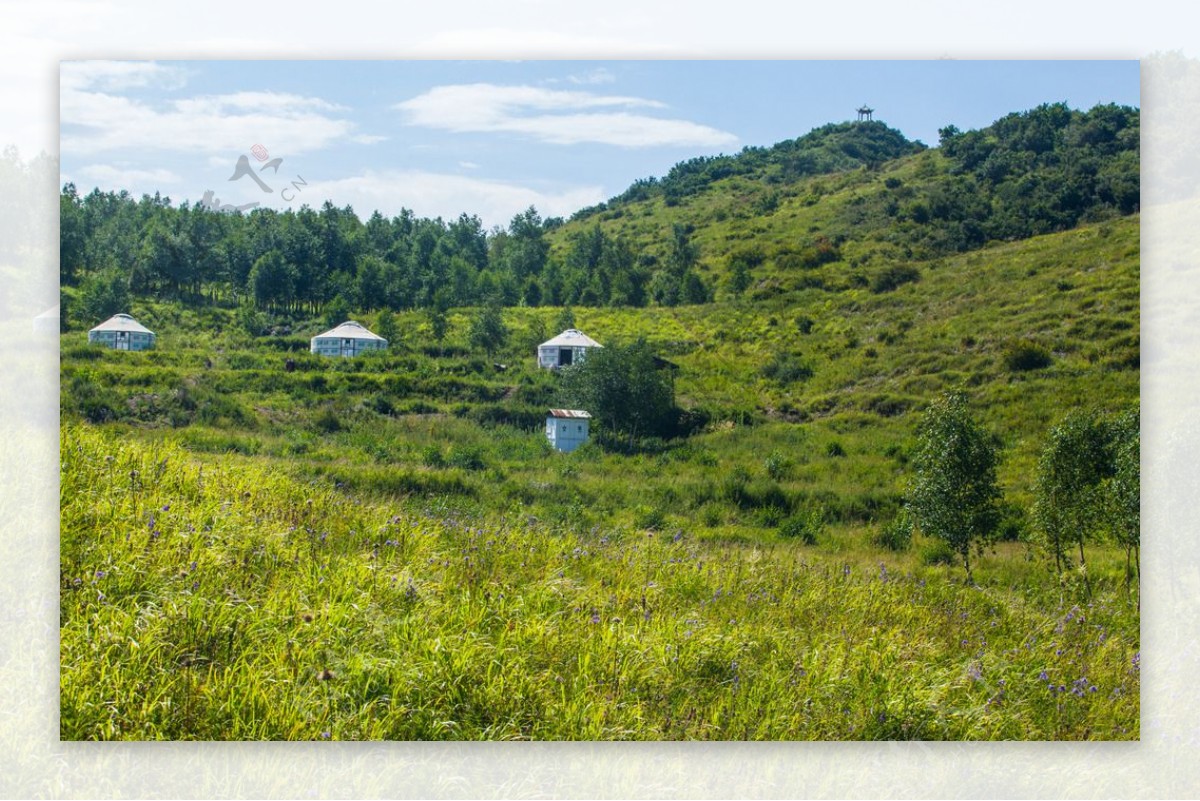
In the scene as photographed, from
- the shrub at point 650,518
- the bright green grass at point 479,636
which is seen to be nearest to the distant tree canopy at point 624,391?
the shrub at point 650,518

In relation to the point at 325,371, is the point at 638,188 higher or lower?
higher

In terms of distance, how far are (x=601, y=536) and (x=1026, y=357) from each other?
3355mm

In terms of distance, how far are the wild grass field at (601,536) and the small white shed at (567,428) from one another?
0.11m

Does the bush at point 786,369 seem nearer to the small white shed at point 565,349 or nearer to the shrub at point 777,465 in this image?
the shrub at point 777,465

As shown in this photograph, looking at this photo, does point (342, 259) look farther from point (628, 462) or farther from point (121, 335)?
point (628, 462)

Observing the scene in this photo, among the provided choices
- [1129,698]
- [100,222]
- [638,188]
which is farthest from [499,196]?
[1129,698]

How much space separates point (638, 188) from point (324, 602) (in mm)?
3455

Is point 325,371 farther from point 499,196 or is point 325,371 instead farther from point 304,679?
point 304,679

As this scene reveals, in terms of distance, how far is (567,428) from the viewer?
270 inches

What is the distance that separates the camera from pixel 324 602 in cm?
438

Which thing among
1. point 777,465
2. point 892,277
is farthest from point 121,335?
point 892,277

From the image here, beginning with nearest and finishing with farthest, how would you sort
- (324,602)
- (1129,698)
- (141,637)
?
(141,637) < (324,602) < (1129,698)

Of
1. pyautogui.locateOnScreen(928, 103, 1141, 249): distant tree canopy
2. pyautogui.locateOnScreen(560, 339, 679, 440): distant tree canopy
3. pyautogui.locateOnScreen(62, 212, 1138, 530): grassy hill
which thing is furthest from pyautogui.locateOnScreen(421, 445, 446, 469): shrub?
pyautogui.locateOnScreen(928, 103, 1141, 249): distant tree canopy

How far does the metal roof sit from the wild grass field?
11 centimetres
